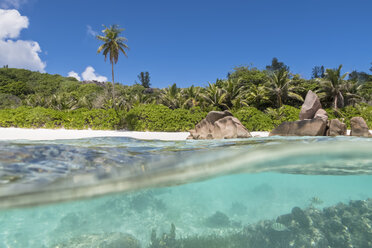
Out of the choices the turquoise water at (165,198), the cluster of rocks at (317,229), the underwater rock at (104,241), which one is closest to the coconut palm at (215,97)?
the turquoise water at (165,198)

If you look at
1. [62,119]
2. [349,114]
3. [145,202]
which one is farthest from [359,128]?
[62,119]

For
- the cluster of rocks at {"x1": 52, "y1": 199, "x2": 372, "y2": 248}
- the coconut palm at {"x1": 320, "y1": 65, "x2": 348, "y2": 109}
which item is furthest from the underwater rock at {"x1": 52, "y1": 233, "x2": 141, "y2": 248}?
the coconut palm at {"x1": 320, "y1": 65, "x2": 348, "y2": 109}

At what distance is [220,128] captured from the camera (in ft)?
40.7

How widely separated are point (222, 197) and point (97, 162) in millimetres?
4489

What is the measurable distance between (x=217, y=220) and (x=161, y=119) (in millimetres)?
A: 11806

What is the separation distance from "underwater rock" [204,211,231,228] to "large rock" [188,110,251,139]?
5.38 meters

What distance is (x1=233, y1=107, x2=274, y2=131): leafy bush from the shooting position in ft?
56.5

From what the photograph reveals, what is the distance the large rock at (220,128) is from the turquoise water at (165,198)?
4009 mm

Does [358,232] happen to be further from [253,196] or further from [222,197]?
[222,197]

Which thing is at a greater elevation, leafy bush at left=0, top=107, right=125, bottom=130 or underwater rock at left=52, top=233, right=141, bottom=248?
leafy bush at left=0, top=107, right=125, bottom=130

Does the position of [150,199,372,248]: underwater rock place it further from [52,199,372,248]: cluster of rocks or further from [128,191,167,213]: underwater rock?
[128,191,167,213]: underwater rock

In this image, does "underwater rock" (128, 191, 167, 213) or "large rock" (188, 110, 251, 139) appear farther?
"large rock" (188, 110, 251, 139)

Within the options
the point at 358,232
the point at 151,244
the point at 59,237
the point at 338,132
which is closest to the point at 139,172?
the point at 151,244

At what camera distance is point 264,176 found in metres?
8.33
